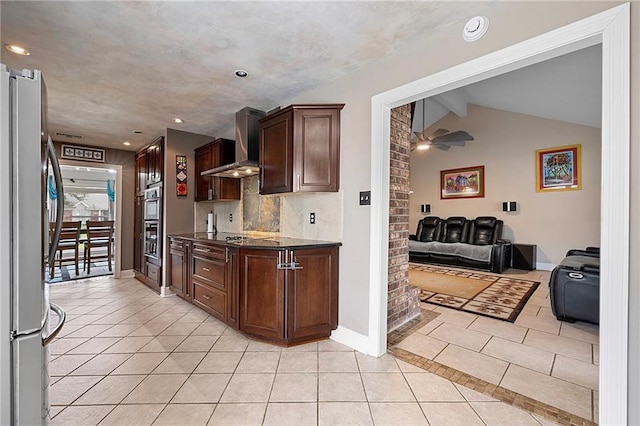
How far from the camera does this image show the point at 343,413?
167 cm

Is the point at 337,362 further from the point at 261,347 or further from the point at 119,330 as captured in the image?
the point at 119,330

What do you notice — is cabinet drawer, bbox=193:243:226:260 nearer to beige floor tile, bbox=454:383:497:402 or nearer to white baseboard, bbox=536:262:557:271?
beige floor tile, bbox=454:383:497:402

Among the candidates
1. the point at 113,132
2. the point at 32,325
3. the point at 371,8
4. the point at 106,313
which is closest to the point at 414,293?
the point at 371,8

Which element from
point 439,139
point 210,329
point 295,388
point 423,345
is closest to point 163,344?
point 210,329

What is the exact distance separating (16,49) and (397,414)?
378 cm

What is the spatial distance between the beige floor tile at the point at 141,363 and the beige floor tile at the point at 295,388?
3.28 feet

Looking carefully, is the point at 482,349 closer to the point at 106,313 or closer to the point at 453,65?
the point at 453,65

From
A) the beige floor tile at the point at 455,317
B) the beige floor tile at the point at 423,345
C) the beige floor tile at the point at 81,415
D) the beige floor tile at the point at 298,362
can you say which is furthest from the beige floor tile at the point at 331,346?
the beige floor tile at the point at 81,415

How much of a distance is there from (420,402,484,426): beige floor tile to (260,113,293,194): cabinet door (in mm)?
1960

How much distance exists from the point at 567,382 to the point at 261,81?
11.4 feet

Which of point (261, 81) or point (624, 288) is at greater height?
point (261, 81)

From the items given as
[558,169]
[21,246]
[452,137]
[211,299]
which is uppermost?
[452,137]

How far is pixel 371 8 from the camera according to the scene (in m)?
1.76

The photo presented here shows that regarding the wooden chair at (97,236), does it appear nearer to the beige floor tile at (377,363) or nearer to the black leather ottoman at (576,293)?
the beige floor tile at (377,363)
